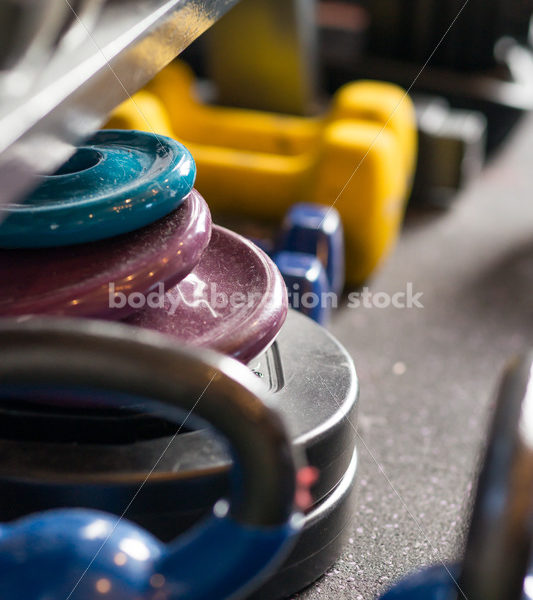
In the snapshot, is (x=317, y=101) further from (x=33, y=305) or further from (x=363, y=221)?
(x=33, y=305)

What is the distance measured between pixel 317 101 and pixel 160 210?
1.12 m

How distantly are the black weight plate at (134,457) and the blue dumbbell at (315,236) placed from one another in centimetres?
42

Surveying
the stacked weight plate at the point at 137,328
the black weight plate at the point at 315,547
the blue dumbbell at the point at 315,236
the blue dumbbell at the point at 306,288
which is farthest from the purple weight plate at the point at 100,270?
the blue dumbbell at the point at 315,236

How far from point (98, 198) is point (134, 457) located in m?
0.17

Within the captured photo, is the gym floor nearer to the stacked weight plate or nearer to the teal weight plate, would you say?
the stacked weight plate

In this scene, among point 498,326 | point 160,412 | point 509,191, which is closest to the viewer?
point 160,412

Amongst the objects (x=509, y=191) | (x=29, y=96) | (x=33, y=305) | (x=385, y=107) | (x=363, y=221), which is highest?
(x=29, y=96)

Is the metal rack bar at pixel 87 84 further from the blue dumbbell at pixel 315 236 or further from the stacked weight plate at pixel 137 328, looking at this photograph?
the blue dumbbell at pixel 315 236

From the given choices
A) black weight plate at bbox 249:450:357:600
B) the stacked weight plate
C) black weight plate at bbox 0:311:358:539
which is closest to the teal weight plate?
the stacked weight plate

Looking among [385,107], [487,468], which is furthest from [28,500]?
[385,107]

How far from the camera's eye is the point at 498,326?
99 cm

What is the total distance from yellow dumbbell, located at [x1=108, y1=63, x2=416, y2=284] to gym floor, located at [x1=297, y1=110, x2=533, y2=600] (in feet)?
0.35

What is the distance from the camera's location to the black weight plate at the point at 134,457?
1.52 feet

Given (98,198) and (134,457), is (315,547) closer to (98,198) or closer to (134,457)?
(134,457)
